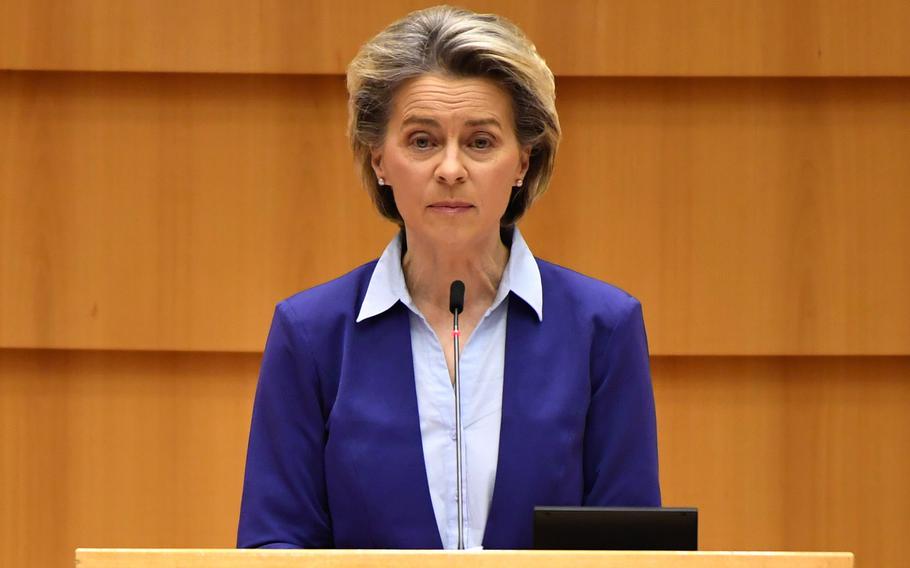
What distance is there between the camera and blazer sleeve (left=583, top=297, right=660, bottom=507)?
1.68 meters

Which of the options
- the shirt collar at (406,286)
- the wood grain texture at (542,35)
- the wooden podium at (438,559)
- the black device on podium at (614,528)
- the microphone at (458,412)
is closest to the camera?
the wooden podium at (438,559)

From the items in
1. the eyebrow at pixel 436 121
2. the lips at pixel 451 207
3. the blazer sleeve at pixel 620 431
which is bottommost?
the blazer sleeve at pixel 620 431

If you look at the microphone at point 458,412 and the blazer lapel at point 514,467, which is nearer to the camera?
the microphone at point 458,412

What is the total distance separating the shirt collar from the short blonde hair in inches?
6.7

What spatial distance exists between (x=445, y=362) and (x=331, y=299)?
0.19 m

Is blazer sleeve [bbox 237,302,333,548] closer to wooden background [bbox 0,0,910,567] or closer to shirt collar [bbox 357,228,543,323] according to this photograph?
shirt collar [bbox 357,228,543,323]

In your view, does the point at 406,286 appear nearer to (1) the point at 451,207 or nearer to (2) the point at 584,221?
(1) the point at 451,207

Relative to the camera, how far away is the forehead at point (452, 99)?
1.63 m

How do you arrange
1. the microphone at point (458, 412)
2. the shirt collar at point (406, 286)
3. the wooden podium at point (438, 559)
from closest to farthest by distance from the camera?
the wooden podium at point (438, 559) → the microphone at point (458, 412) → the shirt collar at point (406, 286)

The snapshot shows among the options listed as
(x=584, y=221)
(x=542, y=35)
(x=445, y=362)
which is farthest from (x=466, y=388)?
(x=542, y=35)

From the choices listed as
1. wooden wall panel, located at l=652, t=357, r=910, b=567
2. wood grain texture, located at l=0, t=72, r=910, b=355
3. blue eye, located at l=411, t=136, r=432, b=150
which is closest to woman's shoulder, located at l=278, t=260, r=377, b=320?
blue eye, located at l=411, t=136, r=432, b=150

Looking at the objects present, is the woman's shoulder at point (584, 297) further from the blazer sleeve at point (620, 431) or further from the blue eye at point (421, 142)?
the blue eye at point (421, 142)

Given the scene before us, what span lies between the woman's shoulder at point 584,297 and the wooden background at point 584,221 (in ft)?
2.92

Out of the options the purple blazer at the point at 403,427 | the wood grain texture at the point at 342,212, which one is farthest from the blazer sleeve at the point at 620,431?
the wood grain texture at the point at 342,212
